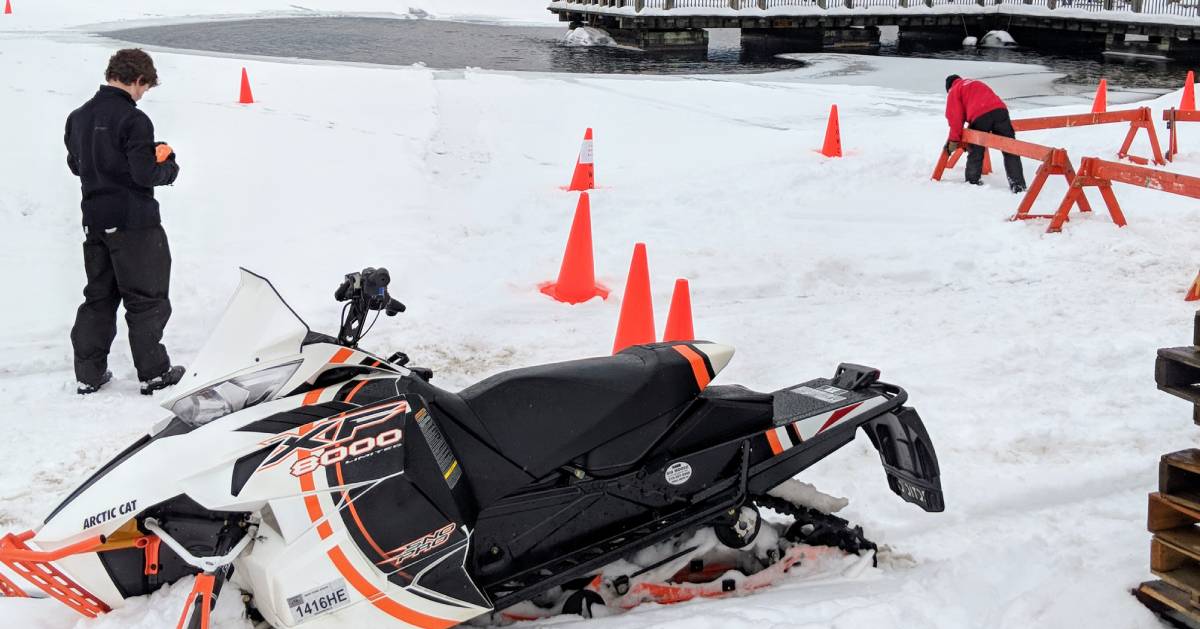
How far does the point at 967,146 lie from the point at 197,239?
709 cm

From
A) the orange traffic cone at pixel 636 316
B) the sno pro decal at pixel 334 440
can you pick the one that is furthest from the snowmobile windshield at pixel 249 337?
the orange traffic cone at pixel 636 316

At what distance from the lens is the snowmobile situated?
308cm

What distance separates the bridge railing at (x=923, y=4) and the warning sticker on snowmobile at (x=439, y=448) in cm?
2667

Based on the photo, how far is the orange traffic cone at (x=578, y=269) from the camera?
280 inches

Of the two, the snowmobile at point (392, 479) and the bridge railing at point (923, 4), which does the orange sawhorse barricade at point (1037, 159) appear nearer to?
the snowmobile at point (392, 479)

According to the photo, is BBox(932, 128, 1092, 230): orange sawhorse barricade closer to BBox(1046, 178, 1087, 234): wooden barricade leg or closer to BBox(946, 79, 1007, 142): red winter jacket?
BBox(1046, 178, 1087, 234): wooden barricade leg

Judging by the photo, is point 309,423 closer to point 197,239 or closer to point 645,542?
point 645,542

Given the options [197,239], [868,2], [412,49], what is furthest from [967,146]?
[868,2]

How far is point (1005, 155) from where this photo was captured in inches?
398

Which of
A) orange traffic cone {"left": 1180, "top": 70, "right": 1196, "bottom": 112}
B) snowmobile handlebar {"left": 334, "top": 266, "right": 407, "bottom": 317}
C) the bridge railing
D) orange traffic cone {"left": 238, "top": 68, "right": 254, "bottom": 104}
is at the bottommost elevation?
snowmobile handlebar {"left": 334, "top": 266, "right": 407, "bottom": 317}

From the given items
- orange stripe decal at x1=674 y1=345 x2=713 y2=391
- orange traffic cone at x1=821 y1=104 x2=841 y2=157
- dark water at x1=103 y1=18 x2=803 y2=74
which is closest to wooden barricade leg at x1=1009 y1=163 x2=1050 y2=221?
orange traffic cone at x1=821 y1=104 x2=841 y2=157

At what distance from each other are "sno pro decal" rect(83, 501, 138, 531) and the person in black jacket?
260cm

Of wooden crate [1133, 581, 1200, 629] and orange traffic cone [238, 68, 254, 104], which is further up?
orange traffic cone [238, 68, 254, 104]

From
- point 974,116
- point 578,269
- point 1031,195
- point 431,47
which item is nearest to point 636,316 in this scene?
point 578,269
